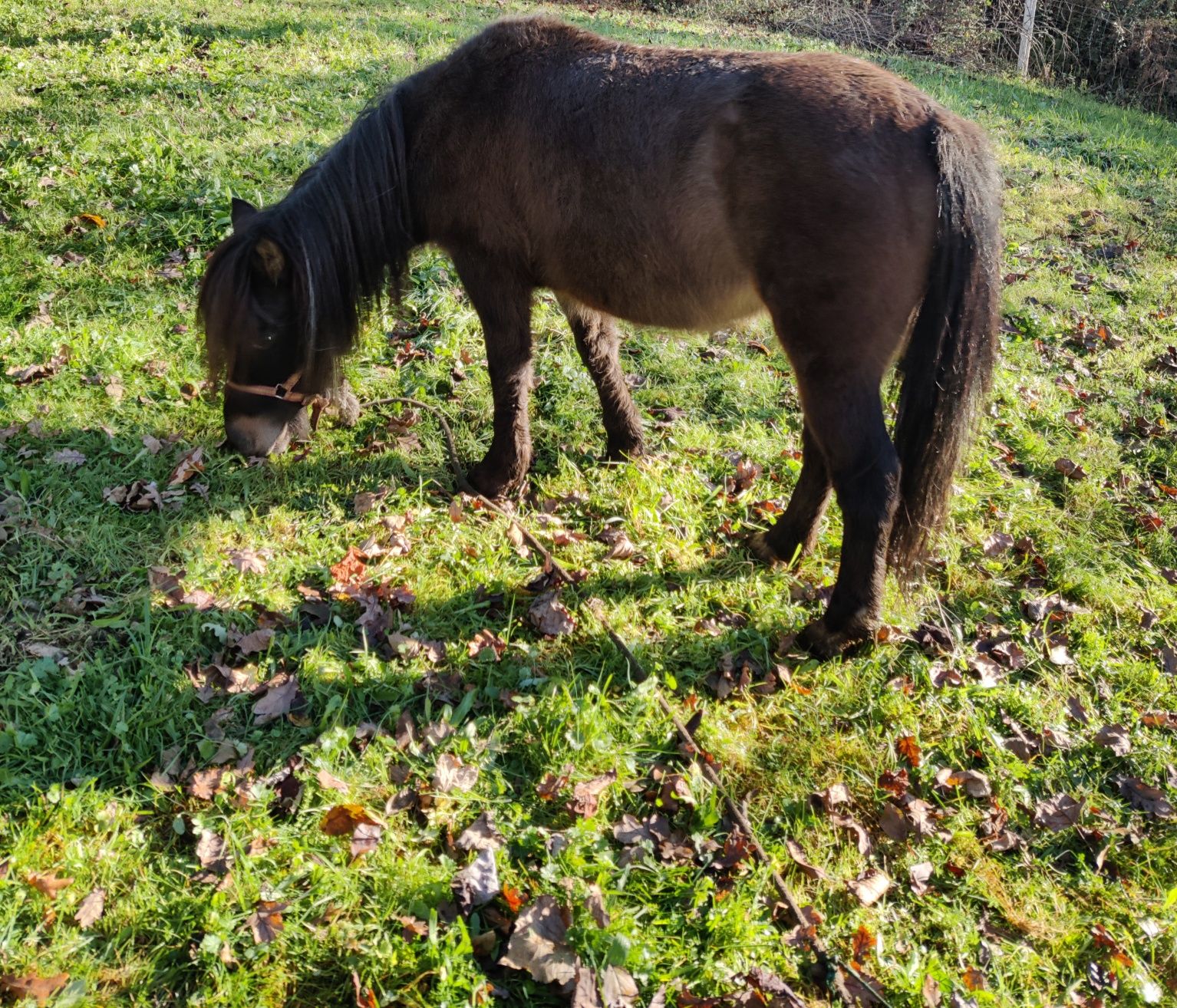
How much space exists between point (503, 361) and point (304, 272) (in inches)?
42.0

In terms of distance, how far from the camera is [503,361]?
13.3 feet

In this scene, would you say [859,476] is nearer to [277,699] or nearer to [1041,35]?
[277,699]

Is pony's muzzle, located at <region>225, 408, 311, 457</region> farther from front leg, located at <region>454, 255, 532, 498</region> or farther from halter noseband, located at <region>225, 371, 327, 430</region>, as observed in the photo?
front leg, located at <region>454, 255, 532, 498</region>

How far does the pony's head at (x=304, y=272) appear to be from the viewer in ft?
12.4

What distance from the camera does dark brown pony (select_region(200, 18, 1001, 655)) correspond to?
2979 mm

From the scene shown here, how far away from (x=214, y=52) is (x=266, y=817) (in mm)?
9488

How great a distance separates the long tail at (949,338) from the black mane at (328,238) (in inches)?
100.0

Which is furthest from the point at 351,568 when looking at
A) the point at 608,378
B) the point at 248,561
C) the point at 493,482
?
the point at 608,378

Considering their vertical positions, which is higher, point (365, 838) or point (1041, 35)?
point (1041, 35)

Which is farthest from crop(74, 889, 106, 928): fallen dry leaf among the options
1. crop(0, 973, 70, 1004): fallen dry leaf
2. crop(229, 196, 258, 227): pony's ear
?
crop(229, 196, 258, 227): pony's ear

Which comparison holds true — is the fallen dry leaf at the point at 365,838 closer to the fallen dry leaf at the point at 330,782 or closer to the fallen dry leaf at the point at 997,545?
the fallen dry leaf at the point at 330,782

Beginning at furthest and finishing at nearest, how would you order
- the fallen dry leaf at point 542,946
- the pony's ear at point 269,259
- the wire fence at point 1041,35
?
1. the wire fence at point 1041,35
2. the pony's ear at point 269,259
3. the fallen dry leaf at point 542,946

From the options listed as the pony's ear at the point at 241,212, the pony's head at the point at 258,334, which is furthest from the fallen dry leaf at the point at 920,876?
the pony's ear at the point at 241,212

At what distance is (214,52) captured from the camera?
8867 millimetres
